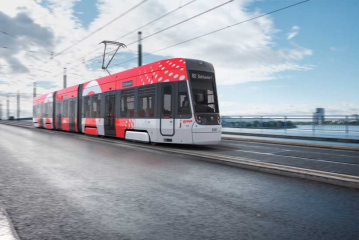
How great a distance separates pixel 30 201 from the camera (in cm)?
428

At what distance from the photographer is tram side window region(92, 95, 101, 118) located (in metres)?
17.2

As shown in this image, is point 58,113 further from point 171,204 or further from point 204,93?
point 171,204

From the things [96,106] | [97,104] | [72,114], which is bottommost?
[72,114]

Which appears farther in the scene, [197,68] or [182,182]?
[197,68]

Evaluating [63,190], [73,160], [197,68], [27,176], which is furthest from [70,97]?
[63,190]

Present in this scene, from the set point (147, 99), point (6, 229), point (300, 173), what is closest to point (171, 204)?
point (6, 229)

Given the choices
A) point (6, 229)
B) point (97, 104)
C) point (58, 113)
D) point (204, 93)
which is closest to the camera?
point (6, 229)

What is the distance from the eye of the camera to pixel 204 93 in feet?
37.3

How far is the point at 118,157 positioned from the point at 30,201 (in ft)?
15.2

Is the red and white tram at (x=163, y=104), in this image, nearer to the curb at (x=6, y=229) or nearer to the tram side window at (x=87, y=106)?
the tram side window at (x=87, y=106)

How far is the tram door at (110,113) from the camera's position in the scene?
1552 cm

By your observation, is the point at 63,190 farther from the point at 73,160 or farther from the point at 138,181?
the point at 73,160

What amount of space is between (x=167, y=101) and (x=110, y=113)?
5.24 m

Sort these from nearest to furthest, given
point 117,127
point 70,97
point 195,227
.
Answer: point 195,227 → point 117,127 → point 70,97
